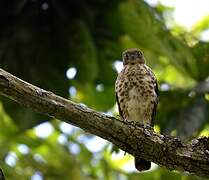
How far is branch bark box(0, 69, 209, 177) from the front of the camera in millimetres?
4156

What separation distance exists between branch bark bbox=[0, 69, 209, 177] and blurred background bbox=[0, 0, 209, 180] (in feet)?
7.21

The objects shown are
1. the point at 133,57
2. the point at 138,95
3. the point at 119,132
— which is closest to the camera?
the point at 119,132

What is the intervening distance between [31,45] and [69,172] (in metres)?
1.37

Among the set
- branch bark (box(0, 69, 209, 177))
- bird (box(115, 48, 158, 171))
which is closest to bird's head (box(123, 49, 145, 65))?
bird (box(115, 48, 158, 171))

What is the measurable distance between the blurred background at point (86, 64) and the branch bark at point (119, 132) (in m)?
2.20

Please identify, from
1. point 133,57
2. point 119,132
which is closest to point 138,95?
point 133,57

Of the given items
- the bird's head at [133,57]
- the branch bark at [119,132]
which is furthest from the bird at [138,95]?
the branch bark at [119,132]

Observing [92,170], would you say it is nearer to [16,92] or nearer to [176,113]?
[176,113]

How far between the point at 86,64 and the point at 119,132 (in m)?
3.03

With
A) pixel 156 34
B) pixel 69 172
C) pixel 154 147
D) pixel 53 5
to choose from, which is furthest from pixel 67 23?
pixel 154 147

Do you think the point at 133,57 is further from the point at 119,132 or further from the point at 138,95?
the point at 119,132

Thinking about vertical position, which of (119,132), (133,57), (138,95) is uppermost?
(133,57)

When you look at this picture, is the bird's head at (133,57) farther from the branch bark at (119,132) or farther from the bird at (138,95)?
the branch bark at (119,132)

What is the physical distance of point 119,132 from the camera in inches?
171
